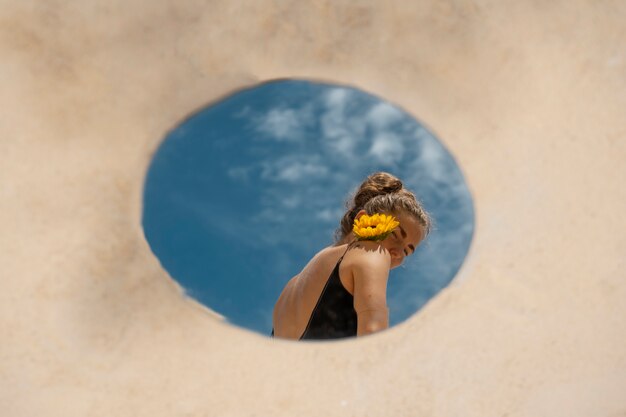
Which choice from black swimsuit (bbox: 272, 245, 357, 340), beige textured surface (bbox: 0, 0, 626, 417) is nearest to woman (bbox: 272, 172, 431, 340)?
black swimsuit (bbox: 272, 245, 357, 340)

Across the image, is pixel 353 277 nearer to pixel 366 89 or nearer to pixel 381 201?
pixel 381 201

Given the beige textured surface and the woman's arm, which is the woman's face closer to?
the woman's arm

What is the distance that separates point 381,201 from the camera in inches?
122

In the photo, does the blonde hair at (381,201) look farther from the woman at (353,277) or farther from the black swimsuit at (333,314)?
the black swimsuit at (333,314)

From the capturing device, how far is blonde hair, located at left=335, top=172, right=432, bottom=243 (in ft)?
10.1

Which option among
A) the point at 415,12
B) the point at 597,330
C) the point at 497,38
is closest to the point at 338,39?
the point at 415,12

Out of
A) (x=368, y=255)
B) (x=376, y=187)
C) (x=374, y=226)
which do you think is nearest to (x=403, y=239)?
(x=374, y=226)

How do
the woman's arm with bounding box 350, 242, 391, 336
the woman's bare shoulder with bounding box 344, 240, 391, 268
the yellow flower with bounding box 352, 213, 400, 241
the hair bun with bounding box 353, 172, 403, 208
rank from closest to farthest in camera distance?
the woman's arm with bounding box 350, 242, 391, 336 < the woman's bare shoulder with bounding box 344, 240, 391, 268 < the yellow flower with bounding box 352, 213, 400, 241 < the hair bun with bounding box 353, 172, 403, 208

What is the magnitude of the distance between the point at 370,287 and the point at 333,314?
0.63 feet

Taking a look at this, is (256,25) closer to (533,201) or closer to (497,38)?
(497,38)

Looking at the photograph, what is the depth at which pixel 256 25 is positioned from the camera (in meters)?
2.89

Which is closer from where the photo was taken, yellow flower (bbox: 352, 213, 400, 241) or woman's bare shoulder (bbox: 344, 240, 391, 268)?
woman's bare shoulder (bbox: 344, 240, 391, 268)

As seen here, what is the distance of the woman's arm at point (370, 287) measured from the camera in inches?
106

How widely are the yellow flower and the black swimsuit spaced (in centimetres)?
13
